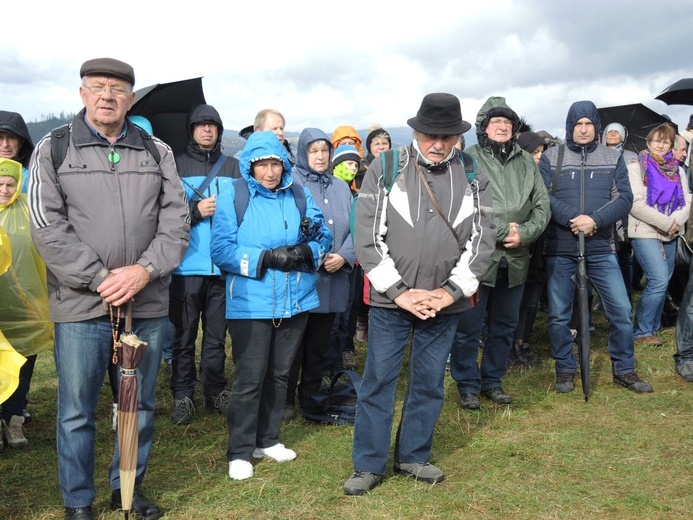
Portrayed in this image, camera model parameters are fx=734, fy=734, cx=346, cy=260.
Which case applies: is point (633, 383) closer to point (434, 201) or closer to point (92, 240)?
point (434, 201)

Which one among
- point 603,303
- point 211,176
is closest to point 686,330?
point 603,303

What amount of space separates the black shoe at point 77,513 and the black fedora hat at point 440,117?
288 centimetres

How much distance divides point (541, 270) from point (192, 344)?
10.9 ft

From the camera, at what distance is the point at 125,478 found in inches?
154

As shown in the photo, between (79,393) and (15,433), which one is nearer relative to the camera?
(79,393)

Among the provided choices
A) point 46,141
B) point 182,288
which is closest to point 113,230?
point 46,141

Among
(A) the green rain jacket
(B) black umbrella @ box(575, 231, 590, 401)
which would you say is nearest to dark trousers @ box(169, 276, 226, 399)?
(A) the green rain jacket

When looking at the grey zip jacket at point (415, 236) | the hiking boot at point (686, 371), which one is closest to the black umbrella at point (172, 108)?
the grey zip jacket at point (415, 236)

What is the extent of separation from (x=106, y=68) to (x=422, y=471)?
3.06 meters

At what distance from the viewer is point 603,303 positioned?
6.61 meters

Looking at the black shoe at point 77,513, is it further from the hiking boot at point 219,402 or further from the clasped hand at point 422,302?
the hiking boot at point 219,402

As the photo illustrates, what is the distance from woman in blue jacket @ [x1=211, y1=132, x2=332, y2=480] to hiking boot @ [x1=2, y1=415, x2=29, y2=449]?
1742mm

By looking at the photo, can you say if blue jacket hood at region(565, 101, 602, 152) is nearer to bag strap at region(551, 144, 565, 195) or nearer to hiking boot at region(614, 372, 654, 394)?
bag strap at region(551, 144, 565, 195)

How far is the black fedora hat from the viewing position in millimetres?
4438
